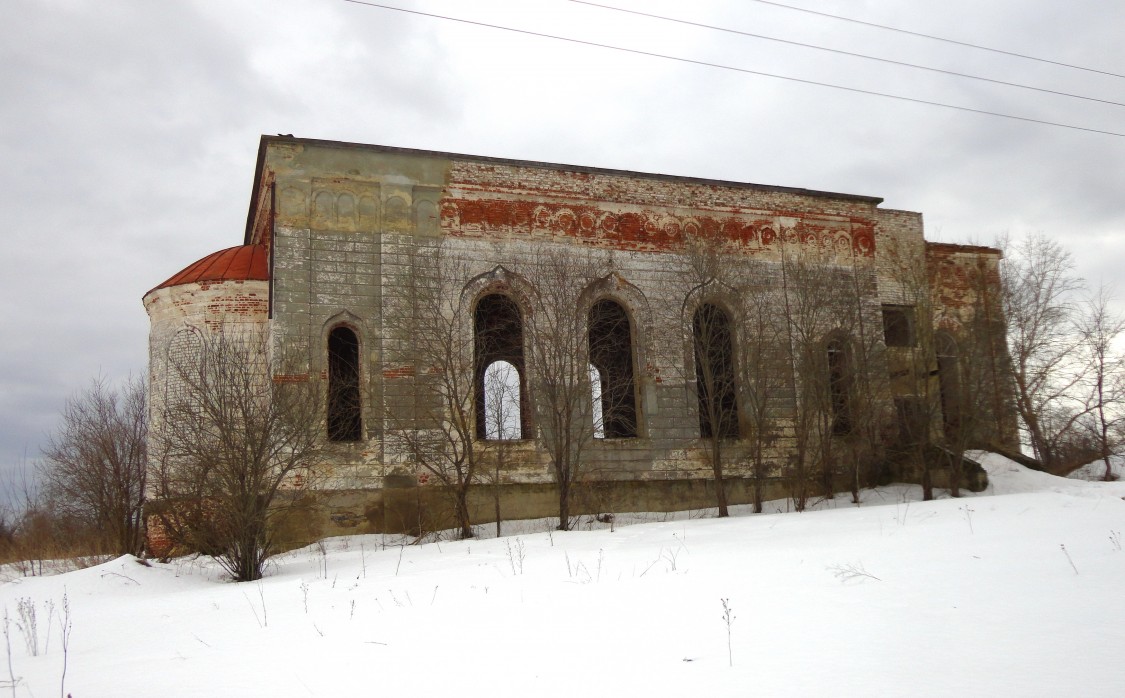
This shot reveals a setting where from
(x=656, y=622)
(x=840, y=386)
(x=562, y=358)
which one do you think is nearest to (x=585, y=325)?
(x=562, y=358)

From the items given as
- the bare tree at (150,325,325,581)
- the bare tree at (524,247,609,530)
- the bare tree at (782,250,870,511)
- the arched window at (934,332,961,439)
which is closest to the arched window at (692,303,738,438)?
the bare tree at (782,250,870,511)

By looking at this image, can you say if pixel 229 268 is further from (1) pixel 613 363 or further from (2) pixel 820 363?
(2) pixel 820 363

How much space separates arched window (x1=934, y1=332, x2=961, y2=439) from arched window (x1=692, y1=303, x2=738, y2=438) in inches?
186

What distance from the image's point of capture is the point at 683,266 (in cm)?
2042

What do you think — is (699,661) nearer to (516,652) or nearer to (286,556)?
(516,652)

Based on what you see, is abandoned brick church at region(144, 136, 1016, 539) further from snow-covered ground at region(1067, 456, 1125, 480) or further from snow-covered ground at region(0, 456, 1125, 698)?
snow-covered ground at region(0, 456, 1125, 698)

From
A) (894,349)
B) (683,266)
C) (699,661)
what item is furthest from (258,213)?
(699,661)

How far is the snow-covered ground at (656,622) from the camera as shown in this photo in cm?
545

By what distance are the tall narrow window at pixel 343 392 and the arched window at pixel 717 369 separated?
729cm

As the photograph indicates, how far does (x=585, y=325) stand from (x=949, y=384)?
953 cm

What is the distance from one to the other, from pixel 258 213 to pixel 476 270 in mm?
5537

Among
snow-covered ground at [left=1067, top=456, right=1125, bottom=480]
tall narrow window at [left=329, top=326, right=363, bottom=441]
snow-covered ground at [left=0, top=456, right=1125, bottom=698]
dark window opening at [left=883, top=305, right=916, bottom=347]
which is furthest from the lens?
dark window opening at [left=883, top=305, right=916, bottom=347]

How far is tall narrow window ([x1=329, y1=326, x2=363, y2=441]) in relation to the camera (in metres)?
17.6

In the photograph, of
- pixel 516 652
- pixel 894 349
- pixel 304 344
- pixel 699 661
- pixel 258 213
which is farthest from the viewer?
pixel 894 349
